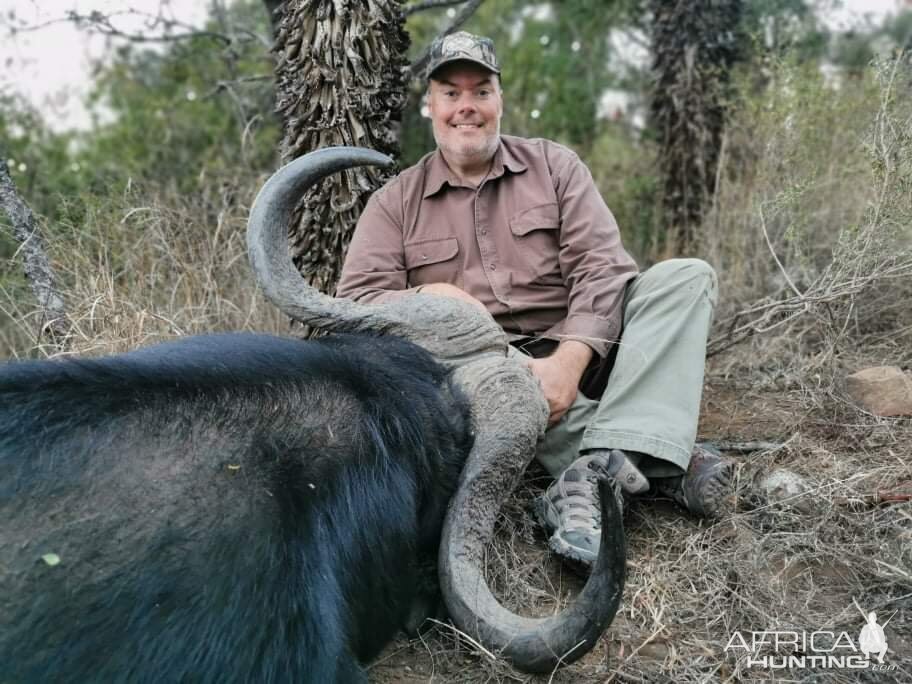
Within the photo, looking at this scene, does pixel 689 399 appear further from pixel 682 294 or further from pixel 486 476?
pixel 486 476

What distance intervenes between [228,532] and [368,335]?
87 cm

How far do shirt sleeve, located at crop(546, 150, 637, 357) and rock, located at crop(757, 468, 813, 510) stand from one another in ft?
2.66

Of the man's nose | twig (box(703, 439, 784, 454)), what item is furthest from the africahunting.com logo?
the man's nose

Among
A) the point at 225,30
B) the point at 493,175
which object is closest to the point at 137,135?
the point at 225,30

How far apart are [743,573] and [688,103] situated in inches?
189

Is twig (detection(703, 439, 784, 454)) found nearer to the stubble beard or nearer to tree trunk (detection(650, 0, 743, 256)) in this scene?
the stubble beard

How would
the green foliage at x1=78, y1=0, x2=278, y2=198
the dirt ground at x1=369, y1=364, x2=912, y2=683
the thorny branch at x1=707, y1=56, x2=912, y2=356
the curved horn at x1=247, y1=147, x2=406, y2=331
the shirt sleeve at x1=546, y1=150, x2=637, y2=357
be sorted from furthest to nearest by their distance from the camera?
the green foliage at x1=78, y1=0, x2=278, y2=198 → the thorny branch at x1=707, y1=56, x2=912, y2=356 → the shirt sleeve at x1=546, y1=150, x2=637, y2=357 → the curved horn at x1=247, y1=147, x2=406, y2=331 → the dirt ground at x1=369, y1=364, x2=912, y2=683

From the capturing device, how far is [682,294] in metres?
3.53

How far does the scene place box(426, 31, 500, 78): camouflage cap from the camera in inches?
147

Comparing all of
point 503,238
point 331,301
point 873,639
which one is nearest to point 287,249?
point 331,301

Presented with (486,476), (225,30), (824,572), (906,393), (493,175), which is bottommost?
(824,572)

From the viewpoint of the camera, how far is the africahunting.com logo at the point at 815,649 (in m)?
2.57

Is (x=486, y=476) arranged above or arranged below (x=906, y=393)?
above

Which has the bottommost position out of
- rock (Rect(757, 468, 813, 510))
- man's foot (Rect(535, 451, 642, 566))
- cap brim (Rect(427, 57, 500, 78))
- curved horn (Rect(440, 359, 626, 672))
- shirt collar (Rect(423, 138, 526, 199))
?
rock (Rect(757, 468, 813, 510))
